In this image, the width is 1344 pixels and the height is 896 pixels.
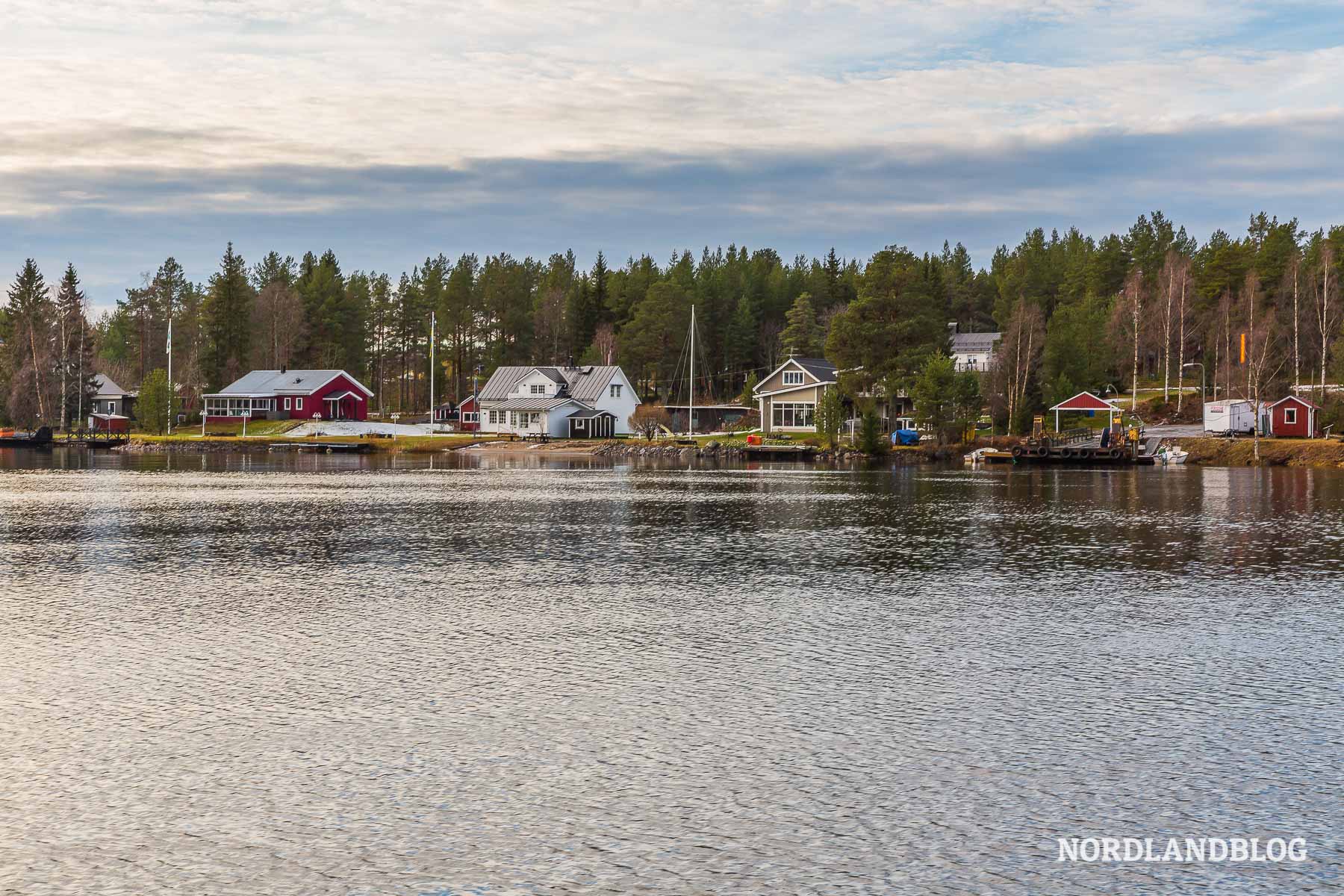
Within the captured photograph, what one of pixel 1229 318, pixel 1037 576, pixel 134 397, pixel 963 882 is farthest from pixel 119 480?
pixel 1229 318

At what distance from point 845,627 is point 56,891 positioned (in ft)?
40.8

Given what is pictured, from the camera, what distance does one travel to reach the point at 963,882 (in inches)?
336

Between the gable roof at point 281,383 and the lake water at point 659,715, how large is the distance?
9677 cm

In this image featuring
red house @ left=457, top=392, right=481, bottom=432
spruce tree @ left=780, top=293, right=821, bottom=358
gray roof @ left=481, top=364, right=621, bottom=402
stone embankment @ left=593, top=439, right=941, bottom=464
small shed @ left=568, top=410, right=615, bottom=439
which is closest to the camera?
stone embankment @ left=593, top=439, right=941, bottom=464

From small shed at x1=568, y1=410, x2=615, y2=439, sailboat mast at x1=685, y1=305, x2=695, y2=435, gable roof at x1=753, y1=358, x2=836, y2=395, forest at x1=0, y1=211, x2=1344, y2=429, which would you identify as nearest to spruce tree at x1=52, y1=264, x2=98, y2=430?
forest at x1=0, y1=211, x2=1344, y2=429

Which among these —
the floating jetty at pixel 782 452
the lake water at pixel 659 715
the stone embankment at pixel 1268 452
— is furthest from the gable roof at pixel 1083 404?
the lake water at pixel 659 715

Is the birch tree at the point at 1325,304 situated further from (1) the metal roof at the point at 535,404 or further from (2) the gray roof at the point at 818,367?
(1) the metal roof at the point at 535,404

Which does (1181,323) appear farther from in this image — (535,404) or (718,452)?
(535,404)

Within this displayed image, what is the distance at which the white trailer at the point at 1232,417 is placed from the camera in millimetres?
86438

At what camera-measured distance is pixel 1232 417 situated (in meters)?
86.5

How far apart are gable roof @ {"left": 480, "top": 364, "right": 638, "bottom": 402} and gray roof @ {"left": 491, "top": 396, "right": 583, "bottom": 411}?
50.6 inches

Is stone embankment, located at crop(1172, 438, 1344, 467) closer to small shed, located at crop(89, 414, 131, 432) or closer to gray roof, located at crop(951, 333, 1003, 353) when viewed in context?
gray roof, located at crop(951, 333, 1003, 353)

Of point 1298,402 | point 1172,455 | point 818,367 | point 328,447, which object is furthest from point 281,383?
point 1298,402

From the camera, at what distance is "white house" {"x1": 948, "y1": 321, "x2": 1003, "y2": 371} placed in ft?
481
